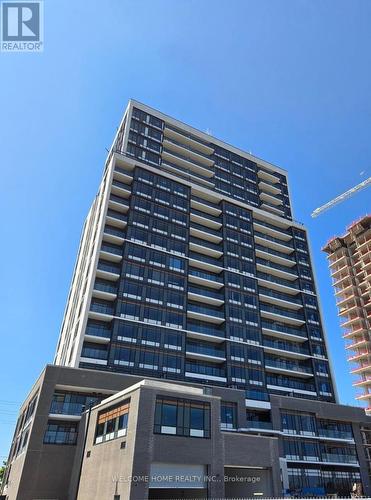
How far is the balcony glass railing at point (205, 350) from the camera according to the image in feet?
181

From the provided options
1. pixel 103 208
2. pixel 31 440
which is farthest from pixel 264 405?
pixel 103 208

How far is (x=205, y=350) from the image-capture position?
56.1m

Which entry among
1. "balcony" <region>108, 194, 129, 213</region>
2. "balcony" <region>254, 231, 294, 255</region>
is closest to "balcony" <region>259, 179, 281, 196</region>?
"balcony" <region>254, 231, 294, 255</region>

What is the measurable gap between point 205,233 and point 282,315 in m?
19.7

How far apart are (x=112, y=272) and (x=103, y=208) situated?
446 inches

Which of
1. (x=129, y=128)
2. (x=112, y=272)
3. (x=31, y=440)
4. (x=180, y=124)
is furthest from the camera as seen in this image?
(x=180, y=124)

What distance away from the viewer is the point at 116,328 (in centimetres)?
5041

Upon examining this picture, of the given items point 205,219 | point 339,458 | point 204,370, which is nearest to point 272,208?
point 205,219

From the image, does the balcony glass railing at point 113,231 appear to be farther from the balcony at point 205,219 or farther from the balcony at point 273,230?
the balcony at point 273,230

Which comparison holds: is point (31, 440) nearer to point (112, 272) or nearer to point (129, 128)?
point (112, 272)

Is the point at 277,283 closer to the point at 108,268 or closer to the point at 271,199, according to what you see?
the point at 271,199

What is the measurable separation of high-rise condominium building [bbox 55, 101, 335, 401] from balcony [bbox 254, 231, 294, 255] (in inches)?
8.6

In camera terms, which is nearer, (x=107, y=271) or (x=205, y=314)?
(x=107, y=271)

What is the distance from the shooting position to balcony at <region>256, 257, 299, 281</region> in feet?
232
